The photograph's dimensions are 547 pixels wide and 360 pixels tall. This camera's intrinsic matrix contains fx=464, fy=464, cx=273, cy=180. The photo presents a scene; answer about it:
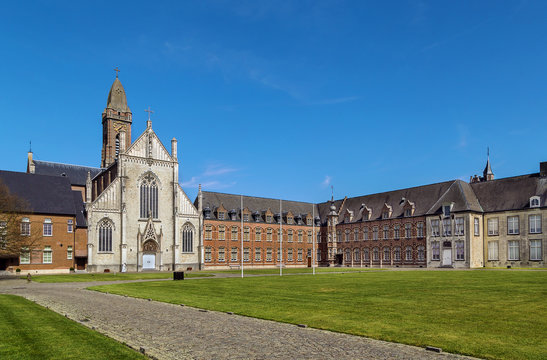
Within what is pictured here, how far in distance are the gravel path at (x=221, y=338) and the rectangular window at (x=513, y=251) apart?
180 feet

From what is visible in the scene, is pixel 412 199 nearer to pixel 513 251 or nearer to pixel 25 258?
pixel 513 251

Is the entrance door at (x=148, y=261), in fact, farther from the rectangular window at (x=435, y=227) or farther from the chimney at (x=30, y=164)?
the rectangular window at (x=435, y=227)

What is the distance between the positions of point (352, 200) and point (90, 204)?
45752mm

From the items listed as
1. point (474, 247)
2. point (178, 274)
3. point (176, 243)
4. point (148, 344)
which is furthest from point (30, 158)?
point (148, 344)

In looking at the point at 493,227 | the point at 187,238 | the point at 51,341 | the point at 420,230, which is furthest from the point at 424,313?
the point at 420,230

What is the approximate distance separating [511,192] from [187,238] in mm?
45920

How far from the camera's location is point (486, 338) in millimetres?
11516

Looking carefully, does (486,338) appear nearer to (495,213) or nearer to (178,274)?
(178,274)

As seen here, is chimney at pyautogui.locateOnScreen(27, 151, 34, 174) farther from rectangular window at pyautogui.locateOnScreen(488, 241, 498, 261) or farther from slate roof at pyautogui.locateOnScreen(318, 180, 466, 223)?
rectangular window at pyautogui.locateOnScreen(488, 241, 498, 261)

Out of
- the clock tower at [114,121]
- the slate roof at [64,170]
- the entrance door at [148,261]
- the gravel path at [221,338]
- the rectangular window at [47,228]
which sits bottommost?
the entrance door at [148,261]

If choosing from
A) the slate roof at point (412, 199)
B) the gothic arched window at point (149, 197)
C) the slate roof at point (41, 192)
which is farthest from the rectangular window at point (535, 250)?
the slate roof at point (41, 192)

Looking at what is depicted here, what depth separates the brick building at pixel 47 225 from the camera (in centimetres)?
5519

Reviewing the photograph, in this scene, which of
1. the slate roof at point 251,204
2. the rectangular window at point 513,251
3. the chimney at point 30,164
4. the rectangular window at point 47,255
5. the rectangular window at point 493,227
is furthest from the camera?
the slate roof at point 251,204

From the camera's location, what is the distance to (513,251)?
61.0 meters
